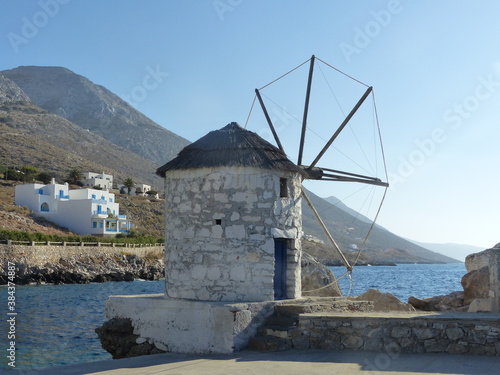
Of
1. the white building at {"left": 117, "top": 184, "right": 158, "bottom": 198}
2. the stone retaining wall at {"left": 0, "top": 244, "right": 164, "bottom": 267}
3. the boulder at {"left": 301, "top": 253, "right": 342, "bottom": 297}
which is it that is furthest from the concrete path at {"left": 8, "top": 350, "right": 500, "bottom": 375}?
the white building at {"left": 117, "top": 184, "right": 158, "bottom": 198}

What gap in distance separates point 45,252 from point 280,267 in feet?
118

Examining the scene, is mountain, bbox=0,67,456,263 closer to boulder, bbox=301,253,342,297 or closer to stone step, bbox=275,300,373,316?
boulder, bbox=301,253,342,297

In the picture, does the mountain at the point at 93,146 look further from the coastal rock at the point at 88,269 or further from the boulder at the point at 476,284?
the coastal rock at the point at 88,269

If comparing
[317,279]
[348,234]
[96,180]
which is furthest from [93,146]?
[317,279]

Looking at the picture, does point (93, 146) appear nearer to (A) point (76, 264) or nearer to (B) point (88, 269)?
(A) point (76, 264)

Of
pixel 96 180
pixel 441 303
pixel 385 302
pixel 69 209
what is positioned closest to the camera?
pixel 385 302

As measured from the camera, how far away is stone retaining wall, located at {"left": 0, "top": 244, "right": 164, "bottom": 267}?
38656 millimetres

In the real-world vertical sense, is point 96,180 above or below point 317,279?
above

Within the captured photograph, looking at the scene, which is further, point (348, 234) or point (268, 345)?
point (348, 234)

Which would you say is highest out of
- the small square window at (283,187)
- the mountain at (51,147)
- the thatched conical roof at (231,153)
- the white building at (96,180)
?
the mountain at (51,147)

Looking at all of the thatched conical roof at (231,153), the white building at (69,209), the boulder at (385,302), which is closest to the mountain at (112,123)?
the white building at (69,209)

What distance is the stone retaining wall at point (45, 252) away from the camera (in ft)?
127

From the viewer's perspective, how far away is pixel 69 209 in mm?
55281

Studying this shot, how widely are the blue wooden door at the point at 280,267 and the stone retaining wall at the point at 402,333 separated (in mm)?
1785
